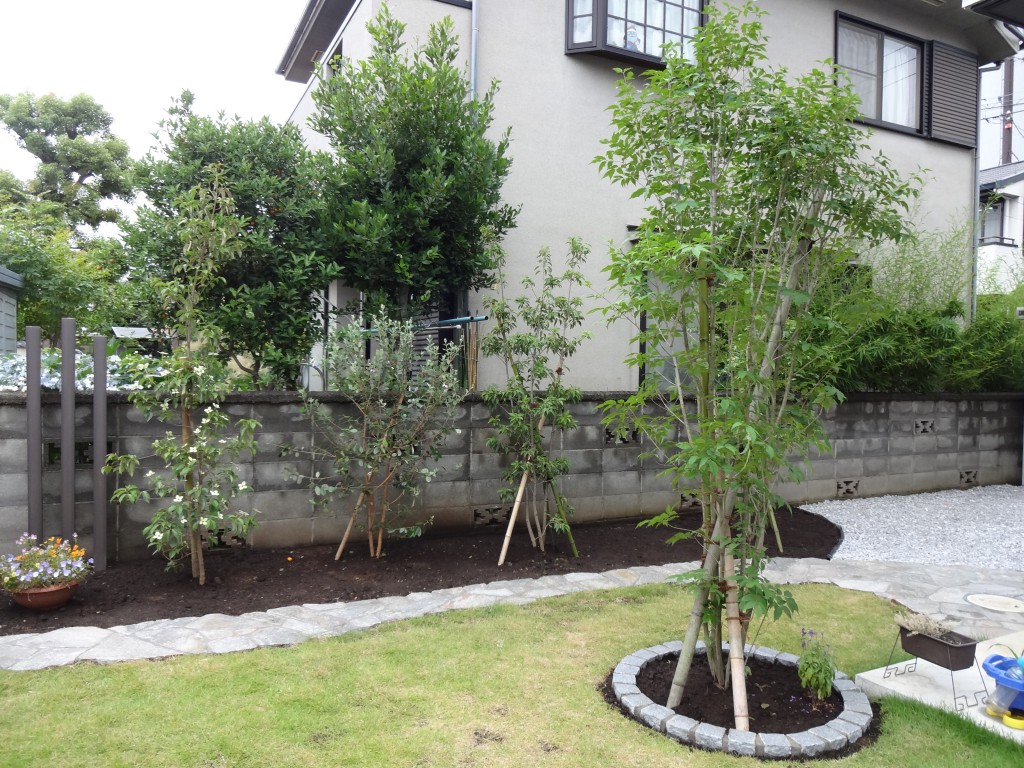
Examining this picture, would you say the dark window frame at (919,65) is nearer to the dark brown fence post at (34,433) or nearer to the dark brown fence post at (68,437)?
the dark brown fence post at (68,437)

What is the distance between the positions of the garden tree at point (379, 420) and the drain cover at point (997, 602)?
3.86 meters

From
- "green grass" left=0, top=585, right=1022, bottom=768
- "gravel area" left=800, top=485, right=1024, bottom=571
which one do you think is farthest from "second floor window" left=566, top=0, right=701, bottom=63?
"green grass" left=0, top=585, right=1022, bottom=768

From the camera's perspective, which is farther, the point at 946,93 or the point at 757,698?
the point at 946,93

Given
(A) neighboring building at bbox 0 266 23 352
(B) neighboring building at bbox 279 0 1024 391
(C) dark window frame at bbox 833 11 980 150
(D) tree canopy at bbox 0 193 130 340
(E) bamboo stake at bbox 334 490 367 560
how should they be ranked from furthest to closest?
(C) dark window frame at bbox 833 11 980 150 < (D) tree canopy at bbox 0 193 130 340 < (B) neighboring building at bbox 279 0 1024 391 < (A) neighboring building at bbox 0 266 23 352 < (E) bamboo stake at bbox 334 490 367 560

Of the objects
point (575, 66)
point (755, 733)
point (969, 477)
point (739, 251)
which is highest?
point (575, 66)

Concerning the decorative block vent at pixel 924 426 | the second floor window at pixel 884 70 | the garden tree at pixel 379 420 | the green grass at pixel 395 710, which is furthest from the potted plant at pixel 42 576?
the second floor window at pixel 884 70

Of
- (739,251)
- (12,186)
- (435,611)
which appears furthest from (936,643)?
(12,186)

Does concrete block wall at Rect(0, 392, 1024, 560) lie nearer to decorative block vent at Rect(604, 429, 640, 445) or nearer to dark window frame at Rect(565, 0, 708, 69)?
decorative block vent at Rect(604, 429, 640, 445)

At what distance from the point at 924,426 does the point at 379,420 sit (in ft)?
Answer: 22.7

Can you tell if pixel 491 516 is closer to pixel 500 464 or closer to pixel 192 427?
pixel 500 464

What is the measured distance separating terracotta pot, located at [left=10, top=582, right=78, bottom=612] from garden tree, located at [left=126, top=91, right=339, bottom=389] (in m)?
2.21

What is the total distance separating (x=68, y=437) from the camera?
4461mm

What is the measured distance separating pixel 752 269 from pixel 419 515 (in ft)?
11.9

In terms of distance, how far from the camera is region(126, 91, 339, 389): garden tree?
560 centimetres
